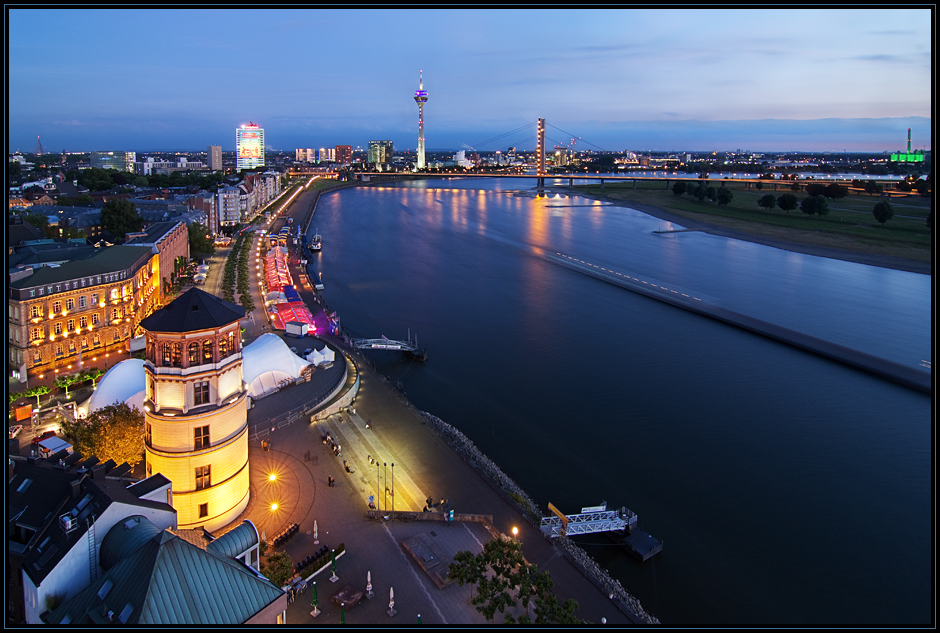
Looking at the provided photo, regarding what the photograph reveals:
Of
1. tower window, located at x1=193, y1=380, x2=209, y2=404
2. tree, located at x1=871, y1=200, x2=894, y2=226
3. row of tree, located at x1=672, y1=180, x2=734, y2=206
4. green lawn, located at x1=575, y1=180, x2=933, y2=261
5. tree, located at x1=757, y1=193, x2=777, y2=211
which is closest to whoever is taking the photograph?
tower window, located at x1=193, y1=380, x2=209, y2=404

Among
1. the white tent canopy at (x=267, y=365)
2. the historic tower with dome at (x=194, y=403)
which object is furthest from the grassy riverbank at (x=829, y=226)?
the historic tower with dome at (x=194, y=403)

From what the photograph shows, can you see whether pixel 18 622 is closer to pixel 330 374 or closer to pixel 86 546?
pixel 86 546

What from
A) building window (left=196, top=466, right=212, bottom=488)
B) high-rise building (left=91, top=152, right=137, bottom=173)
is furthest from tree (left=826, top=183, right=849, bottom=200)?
high-rise building (left=91, top=152, right=137, bottom=173)

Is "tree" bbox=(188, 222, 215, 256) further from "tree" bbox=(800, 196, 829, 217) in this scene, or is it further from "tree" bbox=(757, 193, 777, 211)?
"tree" bbox=(757, 193, 777, 211)

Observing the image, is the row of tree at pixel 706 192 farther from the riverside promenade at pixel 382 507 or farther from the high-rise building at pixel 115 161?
the high-rise building at pixel 115 161

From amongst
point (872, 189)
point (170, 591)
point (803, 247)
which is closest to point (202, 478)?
point (170, 591)

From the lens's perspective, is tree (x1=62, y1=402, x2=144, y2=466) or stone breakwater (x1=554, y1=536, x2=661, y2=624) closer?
stone breakwater (x1=554, y1=536, x2=661, y2=624)

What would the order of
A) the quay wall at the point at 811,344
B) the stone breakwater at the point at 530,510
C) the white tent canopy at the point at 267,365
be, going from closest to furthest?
1. the stone breakwater at the point at 530,510
2. the white tent canopy at the point at 267,365
3. the quay wall at the point at 811,344

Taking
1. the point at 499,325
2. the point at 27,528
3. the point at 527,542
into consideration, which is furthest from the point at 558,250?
the point at 27,528
